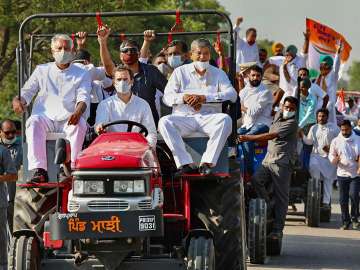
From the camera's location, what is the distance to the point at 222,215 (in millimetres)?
11484

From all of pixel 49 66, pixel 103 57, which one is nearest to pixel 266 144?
pixel 103 57

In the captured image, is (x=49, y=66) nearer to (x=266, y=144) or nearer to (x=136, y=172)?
(x=136, y=172)

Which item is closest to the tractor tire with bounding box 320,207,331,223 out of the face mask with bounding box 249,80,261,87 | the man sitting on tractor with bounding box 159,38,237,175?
the face mask with bounding box 249,80,261,87

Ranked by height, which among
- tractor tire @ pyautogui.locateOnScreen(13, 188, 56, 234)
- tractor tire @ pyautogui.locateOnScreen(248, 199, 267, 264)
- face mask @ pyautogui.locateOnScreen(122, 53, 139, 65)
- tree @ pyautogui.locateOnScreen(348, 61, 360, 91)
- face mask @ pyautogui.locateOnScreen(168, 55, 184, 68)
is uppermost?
face mask @ pyautogui.locateOnScreen(122, 53, 139, 65)

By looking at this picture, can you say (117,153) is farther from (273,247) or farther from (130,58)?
(273,247)

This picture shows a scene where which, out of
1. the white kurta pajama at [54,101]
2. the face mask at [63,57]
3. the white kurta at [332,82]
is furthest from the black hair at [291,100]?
the white kurta at [332,82]

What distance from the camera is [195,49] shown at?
495 inches

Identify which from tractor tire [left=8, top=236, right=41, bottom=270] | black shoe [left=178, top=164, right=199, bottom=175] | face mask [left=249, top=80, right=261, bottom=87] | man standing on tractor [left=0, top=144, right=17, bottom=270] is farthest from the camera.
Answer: face mask [left=249, top=80, right=261, bottom=87]

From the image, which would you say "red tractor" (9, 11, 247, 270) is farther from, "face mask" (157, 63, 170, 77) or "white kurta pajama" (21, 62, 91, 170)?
"face mask" (157, 63, 170, 77)

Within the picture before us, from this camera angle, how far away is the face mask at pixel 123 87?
11688mm

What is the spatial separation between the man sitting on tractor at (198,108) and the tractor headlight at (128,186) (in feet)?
3.81

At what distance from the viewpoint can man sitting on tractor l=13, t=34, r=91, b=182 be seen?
11.4 m

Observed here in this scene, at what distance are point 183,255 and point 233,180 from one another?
1243 mm

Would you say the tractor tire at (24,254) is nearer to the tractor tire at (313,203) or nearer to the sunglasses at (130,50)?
the sunglasses at (130,50)
